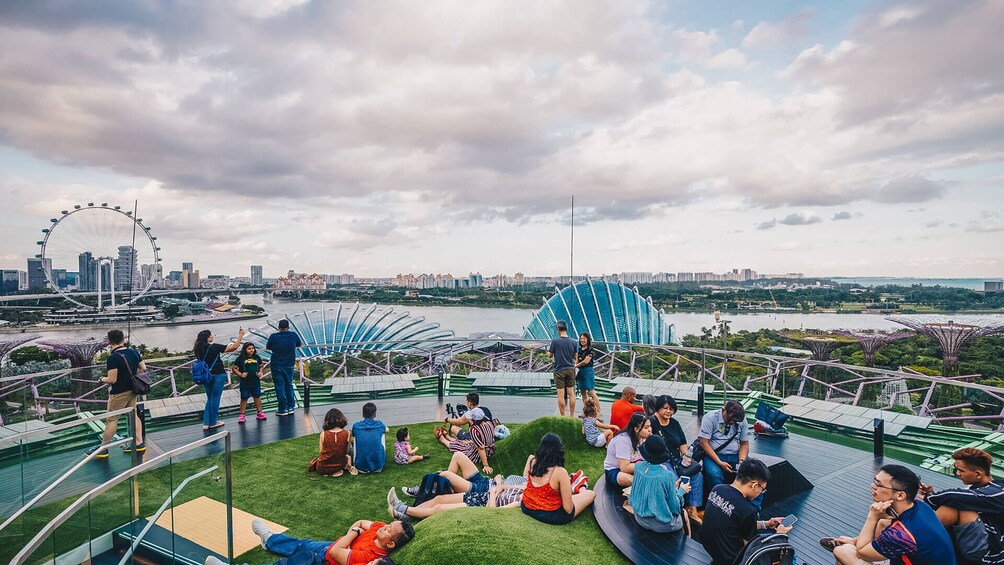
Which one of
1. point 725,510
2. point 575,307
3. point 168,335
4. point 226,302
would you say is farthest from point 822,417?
point 226,302

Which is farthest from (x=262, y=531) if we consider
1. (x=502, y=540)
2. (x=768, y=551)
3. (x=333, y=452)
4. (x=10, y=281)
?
(x=10, y=281)

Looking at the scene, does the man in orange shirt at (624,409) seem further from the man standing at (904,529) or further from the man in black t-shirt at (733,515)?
the man standing at (904,529)

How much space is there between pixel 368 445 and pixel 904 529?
5.72 m

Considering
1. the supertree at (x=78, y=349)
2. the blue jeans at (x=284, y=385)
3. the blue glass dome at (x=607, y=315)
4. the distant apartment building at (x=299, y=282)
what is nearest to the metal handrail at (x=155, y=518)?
the blue jeans at (x=284, y=385)

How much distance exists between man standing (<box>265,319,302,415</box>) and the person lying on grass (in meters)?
4.03

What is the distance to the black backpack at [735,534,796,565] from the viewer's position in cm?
341

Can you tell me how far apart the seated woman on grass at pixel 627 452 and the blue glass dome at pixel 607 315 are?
37.6 meters

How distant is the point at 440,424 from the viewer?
8.77 meters

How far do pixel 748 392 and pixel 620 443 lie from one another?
20.4 ft

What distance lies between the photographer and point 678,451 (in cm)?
546

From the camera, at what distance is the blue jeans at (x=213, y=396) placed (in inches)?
307

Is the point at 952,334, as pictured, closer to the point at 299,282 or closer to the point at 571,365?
the point at 571,365

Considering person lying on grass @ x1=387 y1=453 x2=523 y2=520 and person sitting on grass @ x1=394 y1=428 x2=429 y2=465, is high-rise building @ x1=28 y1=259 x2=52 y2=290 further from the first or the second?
person lying on grass @ x1=387 y1=453 x2=523 y2=520

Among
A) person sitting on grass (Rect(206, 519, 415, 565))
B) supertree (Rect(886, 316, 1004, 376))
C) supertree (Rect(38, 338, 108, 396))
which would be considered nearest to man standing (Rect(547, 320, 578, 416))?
person sitting on grass (Rect(206, 519, 415, 565))
